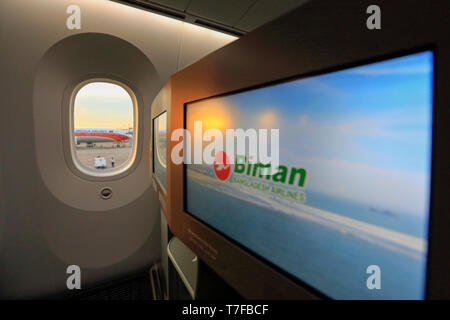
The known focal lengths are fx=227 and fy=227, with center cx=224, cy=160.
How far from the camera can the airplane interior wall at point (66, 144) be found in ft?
6.98

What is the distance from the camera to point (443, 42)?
1.15 ft

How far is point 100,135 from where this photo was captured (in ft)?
9.66

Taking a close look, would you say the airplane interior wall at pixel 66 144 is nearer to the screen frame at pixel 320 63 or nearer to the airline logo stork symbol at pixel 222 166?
Answer: the screen frame at pixel 320 63

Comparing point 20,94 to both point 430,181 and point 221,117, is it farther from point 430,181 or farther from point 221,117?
point 430,181

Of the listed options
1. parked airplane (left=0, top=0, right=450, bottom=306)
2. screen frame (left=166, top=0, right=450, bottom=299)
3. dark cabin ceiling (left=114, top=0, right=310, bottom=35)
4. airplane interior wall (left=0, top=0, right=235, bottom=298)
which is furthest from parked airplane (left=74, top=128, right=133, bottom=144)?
screen frame (left=166, top=0, right=450, bottom=299)

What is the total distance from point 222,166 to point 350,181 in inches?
19.0

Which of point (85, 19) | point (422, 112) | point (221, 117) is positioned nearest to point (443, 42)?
point (422, 112)

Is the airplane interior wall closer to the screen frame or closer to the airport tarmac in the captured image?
the airport tarmac

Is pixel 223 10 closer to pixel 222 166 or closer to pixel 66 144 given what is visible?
pixel 222 166

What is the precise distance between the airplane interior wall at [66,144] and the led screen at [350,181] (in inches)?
94.5

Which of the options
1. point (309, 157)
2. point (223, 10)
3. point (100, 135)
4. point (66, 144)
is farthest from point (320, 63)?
point (100, 135)

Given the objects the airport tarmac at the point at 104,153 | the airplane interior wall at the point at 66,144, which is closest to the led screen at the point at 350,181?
the airplane interior wall at the point at 66,144

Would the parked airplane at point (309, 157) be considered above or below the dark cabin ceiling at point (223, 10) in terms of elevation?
below
